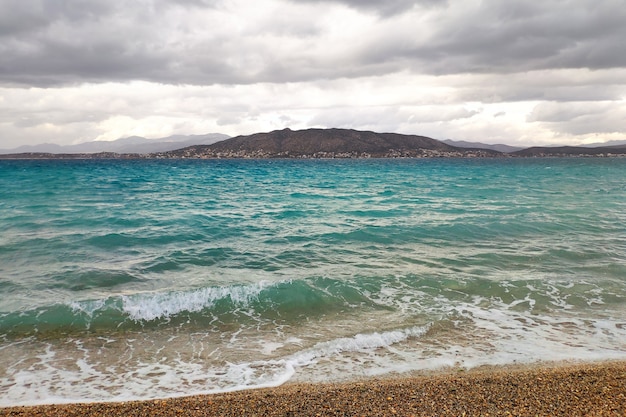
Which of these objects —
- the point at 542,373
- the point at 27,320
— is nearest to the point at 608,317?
the point at 542,373

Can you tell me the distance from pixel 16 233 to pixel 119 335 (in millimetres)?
14885

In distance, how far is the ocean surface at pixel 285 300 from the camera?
26.6ft

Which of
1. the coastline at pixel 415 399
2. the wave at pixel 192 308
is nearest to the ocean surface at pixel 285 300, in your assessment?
the wave at pixel 192 308

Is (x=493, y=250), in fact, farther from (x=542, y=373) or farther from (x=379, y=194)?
(x=379, y=194)

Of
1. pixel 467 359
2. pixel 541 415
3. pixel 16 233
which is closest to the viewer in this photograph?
pixel 541 415

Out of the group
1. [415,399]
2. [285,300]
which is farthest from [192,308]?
[415,399]

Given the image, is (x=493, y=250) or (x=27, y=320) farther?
(x=493, y=250)

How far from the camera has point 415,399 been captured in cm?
657

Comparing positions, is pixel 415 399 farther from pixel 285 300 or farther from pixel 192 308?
pixel 192 308

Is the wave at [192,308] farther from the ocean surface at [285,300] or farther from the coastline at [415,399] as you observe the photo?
the coastline at [415,399]

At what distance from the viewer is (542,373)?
7.45 meters

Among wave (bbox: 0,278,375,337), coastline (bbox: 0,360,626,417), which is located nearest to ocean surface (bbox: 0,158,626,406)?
wave (bbox: 0,278,375,337)

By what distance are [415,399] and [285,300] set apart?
19.3 ft

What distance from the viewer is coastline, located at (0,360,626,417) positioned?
246 inches
